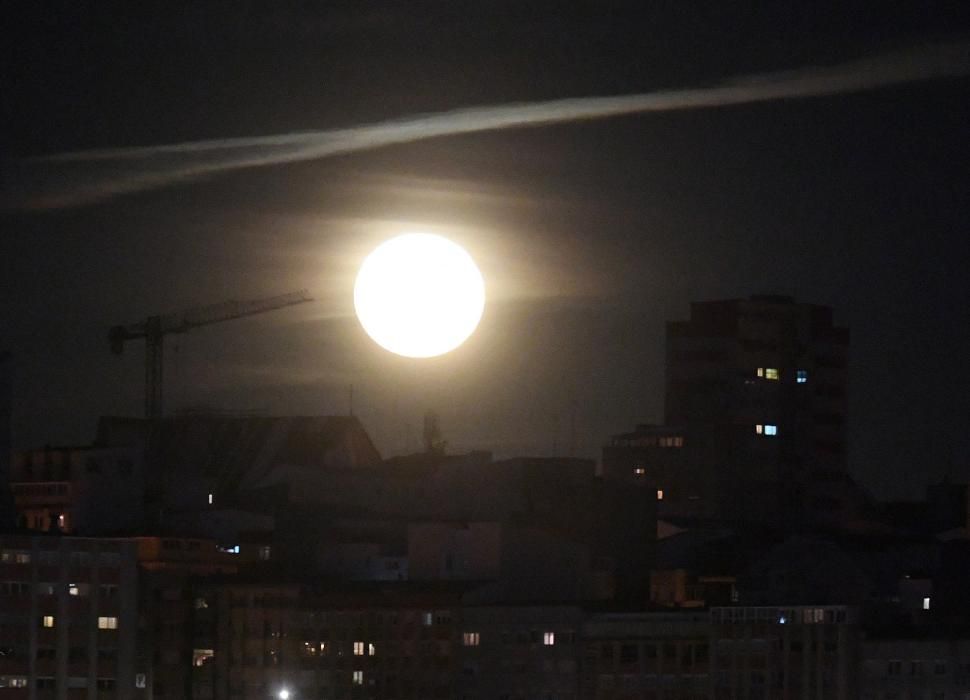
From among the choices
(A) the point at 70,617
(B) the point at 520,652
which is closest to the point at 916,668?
(B) the point at 520,652

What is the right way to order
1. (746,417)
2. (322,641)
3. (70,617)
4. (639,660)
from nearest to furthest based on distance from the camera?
1. (639,660)
2. (322,641)
3. (70,617)
4. (746,417)

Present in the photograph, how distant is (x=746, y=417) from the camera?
73250mm

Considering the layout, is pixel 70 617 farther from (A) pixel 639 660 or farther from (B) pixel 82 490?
(A) pixel 639 660

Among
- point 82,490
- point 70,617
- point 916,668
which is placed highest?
point 82,490

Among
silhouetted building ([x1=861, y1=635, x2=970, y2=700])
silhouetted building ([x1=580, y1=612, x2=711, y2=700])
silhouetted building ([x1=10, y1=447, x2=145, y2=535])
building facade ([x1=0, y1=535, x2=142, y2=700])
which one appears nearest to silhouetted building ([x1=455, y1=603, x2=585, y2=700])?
silhouetted building ([x1=580, y1=612, x2=711, y2=700])

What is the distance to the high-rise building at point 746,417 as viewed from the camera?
69188mm

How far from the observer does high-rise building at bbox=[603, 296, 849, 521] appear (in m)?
69.2

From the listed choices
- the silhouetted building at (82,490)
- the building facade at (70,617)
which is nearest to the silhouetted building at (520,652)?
the building facade at (70,617)

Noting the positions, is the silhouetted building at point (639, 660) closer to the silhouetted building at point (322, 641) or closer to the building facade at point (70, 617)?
the silhouetted building at point (322, 641)

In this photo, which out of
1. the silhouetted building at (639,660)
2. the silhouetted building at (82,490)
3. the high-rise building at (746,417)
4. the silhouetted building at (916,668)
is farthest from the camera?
the high-rise building at (746,417)

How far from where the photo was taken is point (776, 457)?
73062 millimetres

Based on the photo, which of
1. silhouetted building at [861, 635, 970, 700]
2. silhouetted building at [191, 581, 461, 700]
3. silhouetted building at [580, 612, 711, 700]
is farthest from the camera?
silhouetted building at [191, 581, 461, 700]

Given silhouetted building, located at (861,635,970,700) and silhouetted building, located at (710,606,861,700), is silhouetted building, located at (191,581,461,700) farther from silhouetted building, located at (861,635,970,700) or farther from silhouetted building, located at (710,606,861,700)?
silhouetted building, located at (861,635,970,700)

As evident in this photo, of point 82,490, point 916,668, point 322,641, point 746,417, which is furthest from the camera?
point 746,417
